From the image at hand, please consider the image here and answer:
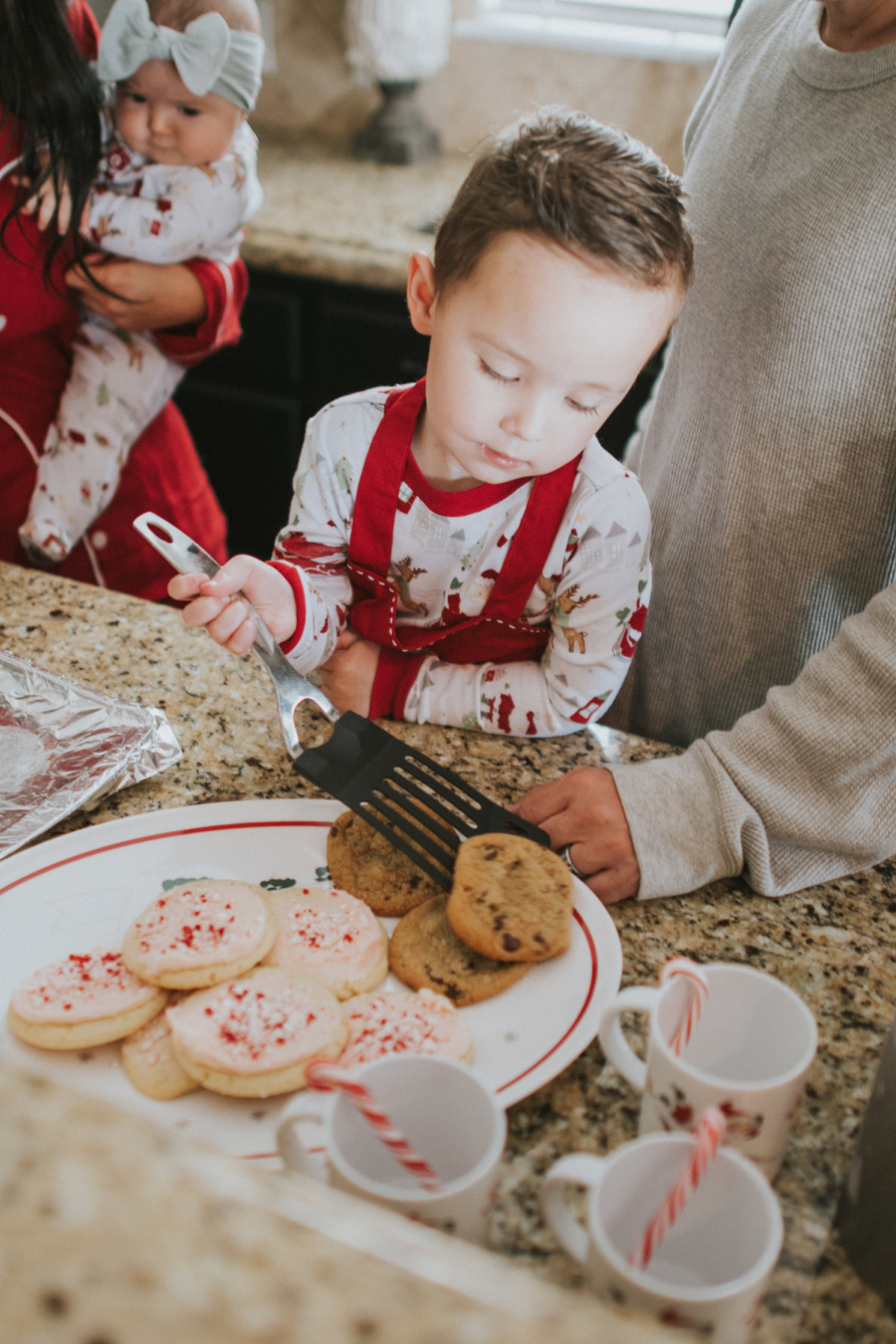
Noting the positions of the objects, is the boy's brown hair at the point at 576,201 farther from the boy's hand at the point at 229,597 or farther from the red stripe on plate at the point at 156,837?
the red stripe on plate at the point at 156,837

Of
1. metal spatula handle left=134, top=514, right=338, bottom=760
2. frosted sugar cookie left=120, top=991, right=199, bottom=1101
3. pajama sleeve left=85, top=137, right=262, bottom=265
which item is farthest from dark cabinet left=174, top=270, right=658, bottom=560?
frosted sugar cookie left=120, top=991, right=199, bottom=1101

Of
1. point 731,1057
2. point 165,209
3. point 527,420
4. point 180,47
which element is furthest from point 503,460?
point 165,209

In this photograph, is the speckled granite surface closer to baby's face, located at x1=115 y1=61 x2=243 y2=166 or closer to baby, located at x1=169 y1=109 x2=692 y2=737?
baby's face, located at x1=115 y1=61 x2=243 y2=166

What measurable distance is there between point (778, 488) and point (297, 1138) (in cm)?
86

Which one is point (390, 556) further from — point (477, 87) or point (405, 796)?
point (477, 87)

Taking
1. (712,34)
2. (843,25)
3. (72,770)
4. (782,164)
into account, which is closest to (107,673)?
(72,770)

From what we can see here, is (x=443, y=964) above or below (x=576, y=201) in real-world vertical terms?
below

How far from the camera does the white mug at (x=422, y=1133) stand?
43 cm

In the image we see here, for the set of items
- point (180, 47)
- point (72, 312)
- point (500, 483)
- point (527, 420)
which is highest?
point (180, 47)

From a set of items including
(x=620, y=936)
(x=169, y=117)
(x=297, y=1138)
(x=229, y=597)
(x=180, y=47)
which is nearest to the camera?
(x=297, y=1138)

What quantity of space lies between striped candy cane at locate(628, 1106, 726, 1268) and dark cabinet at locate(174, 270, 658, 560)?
1671 millimetres

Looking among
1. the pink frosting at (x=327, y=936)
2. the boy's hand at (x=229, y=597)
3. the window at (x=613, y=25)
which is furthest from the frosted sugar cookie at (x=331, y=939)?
the window at (x=613, y=25)

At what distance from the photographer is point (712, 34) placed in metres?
2.46

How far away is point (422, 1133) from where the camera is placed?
49 cm
